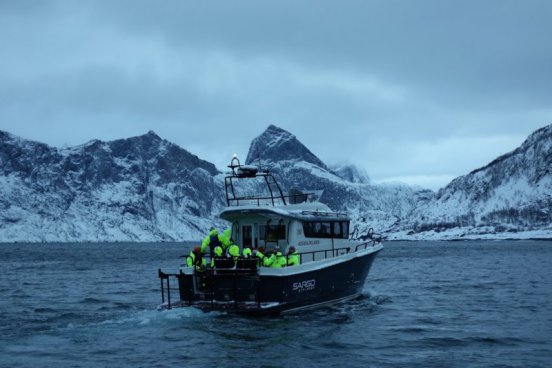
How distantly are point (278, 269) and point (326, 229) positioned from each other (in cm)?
671

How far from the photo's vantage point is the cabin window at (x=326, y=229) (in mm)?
29078

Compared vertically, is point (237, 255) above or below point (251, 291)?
above

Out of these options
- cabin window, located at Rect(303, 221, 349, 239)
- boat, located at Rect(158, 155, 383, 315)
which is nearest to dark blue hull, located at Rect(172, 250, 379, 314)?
boat, located at Rect(158, 155, 383, 315)

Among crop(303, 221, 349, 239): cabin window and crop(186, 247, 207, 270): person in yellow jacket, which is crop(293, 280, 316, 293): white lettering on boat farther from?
crop(186, 247, 207, 270): person in yellow jacket

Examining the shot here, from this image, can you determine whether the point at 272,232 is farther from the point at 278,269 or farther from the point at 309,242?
the point at 278,269

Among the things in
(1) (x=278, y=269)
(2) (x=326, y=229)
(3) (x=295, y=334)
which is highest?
(2) (x=326, y=229)

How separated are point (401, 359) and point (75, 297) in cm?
2416

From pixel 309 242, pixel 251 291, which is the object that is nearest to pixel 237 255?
pixel 251 291

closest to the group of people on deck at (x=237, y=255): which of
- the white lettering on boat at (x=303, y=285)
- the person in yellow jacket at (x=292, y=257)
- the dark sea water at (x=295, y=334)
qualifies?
the person in yellow jacket at (x=292, y=257)

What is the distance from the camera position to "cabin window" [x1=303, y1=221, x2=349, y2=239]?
2908 centimetres

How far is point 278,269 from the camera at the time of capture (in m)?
24.3

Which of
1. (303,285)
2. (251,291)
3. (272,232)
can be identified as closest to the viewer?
(251,291)

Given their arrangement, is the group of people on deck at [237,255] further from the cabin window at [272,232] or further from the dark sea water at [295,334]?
the dark sea water at [295,334]

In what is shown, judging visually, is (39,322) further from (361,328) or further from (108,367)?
(361,328)
